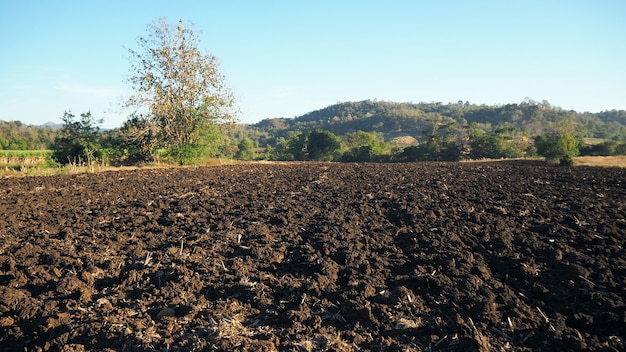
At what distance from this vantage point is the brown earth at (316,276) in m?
4.64

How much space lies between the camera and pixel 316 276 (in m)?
6.32

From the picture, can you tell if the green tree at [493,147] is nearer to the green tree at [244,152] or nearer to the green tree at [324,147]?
the green tree at [324,147]

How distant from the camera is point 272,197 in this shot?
1359cm

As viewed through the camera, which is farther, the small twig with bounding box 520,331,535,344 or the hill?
the hill

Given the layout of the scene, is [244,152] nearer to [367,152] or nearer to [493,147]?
[367,152]

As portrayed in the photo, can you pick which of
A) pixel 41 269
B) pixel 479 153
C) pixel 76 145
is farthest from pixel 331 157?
pixel 41 269

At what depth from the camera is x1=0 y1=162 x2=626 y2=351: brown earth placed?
4.64 metres

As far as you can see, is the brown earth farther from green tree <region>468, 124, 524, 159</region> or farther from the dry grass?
green tree <region>468, 124, 524, 159</region>

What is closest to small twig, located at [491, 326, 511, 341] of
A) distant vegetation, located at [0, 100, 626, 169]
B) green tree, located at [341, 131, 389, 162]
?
distant vegetation, located at [0, 100, 626, 169]

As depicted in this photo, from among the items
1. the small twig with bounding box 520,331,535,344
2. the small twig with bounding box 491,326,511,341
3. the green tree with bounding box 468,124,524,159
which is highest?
the green tree with bounding box 468,124,524,159

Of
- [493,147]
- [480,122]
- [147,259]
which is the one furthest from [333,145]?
[480,122]

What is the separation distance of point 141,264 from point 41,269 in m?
1.57

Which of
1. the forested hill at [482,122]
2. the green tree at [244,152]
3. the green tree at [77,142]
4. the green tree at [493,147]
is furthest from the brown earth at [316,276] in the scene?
the forested hill at [482,122]

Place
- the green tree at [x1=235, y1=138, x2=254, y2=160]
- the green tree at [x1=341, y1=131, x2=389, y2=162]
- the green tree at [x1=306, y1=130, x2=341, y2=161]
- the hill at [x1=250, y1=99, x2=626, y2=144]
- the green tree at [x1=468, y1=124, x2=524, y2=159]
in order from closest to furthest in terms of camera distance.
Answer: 1. the green tree at [x1=468, y1=124, x2=524, y2=159]
2. the green tree at [x1=341, y1=131, x2=389, y2=162]
3. the green tree at [x1=306, y1=130, x2=341, y2=161]
4. the green tree at [x1=235, y1=138, x2=254, y2=160]
5. the hill at [x1=250, y1=99, x2=626, y2=144]
